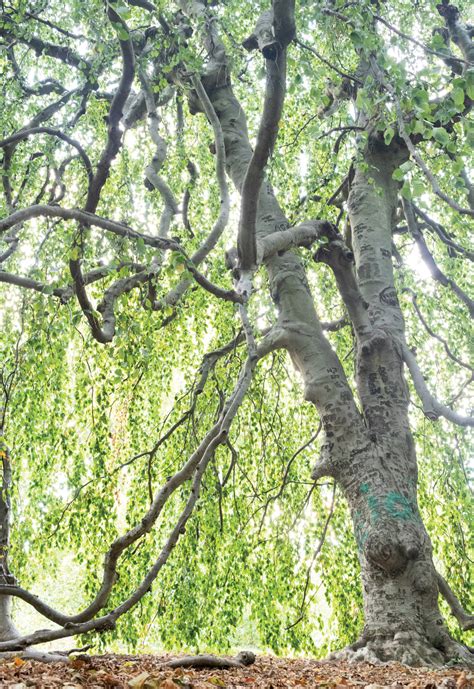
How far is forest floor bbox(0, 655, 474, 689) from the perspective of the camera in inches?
58.7

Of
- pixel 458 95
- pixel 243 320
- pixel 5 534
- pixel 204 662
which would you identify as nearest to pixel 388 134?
pixel 458 95

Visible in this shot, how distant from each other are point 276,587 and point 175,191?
12.0 ft

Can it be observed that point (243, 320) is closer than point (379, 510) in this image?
Yes

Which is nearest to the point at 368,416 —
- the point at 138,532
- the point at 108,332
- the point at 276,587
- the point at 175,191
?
the point at 108,332

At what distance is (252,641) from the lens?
1207 centimetres

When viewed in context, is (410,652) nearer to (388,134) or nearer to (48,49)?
(388,134)

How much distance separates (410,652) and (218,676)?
1043 mm

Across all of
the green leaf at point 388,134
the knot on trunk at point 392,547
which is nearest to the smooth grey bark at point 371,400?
the knot on trunk at point 392,547

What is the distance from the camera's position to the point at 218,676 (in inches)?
74.3

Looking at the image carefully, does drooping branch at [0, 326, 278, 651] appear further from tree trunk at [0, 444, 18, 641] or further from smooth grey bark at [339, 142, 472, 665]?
tree trunk at [0, 444, 18, 641]

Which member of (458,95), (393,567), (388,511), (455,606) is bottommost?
(455,606)

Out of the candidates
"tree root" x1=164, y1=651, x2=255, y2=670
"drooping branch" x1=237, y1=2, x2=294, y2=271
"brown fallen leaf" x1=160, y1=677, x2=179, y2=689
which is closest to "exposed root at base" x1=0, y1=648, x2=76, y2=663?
"tree root" x1=164, y1=651, x2=255, y2=670

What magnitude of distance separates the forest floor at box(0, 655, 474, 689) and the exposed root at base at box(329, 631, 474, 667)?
0.13 metres

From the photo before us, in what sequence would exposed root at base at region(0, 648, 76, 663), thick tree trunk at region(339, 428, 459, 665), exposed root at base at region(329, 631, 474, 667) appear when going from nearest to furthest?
exposed root at base at region(0, 648, 76, 663) → exposed root at base at region(329, 631, 474, 667) → thick tree trunk at region(339, 428, 459, 665)
